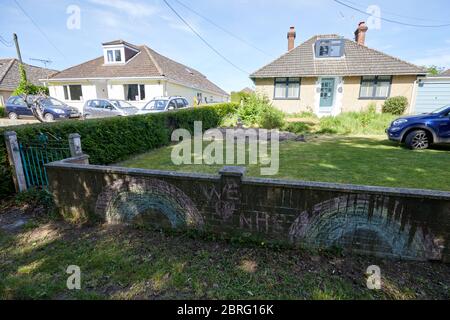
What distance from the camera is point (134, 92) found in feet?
66.5

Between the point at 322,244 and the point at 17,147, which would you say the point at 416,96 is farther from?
the point at 17,147

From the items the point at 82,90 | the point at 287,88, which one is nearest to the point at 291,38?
the point at 287,88

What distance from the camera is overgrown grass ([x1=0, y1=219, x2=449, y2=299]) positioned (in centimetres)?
252

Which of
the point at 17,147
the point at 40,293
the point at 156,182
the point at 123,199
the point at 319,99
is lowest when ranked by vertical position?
the point at 40,293

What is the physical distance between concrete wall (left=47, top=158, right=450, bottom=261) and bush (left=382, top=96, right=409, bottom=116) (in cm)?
1640

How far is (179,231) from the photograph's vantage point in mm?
3588

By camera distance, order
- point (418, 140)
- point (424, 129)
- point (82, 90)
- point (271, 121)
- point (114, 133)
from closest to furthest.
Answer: point (114, 133) → point (424, 129) → point (418, 140) → point (271, 121) → point (82, 90)

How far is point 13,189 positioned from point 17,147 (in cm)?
87

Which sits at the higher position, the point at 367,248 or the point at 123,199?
the point at 123,199

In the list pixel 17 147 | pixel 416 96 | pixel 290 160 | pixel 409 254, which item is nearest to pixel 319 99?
pixel 416 96

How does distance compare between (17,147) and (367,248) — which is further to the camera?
(17,147)

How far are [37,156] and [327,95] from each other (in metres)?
18.0

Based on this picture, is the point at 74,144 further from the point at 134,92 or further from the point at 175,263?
the point at 134,92

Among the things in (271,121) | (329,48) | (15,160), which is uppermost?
(329,48)
